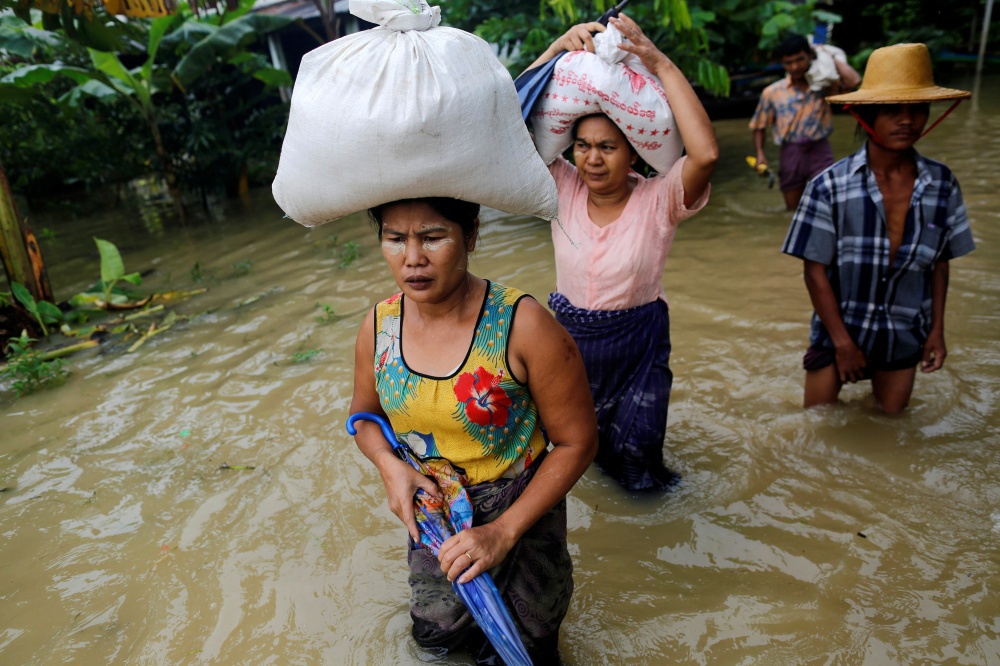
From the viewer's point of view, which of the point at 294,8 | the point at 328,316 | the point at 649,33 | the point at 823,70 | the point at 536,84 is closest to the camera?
the point at 536,84

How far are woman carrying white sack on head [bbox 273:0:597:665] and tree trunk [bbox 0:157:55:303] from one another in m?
4.86

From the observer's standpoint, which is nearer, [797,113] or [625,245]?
[625,245]

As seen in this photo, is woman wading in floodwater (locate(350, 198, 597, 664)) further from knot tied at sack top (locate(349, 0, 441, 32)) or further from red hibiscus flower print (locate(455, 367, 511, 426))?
knot tied at sack top (locate(349, 0, 441, 32))

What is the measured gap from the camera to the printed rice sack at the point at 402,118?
53.1 inches

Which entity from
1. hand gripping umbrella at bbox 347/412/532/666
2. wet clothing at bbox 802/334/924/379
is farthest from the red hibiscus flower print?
wet clothing at bbox 802/334/924/379

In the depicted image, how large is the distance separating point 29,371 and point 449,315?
12.7ft

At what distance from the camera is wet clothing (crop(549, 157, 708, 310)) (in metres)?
2.48

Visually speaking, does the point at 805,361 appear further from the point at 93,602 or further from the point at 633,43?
the point at 93,602

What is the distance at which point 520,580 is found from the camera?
1819 millimetres

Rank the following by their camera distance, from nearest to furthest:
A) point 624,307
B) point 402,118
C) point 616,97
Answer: point 402,118, point 616,97, point 624,307

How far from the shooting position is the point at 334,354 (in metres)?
4.42

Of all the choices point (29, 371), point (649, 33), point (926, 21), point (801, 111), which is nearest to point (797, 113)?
point (801, 111)

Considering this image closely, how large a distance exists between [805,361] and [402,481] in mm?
2273

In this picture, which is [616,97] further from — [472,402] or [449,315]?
[472,402]
